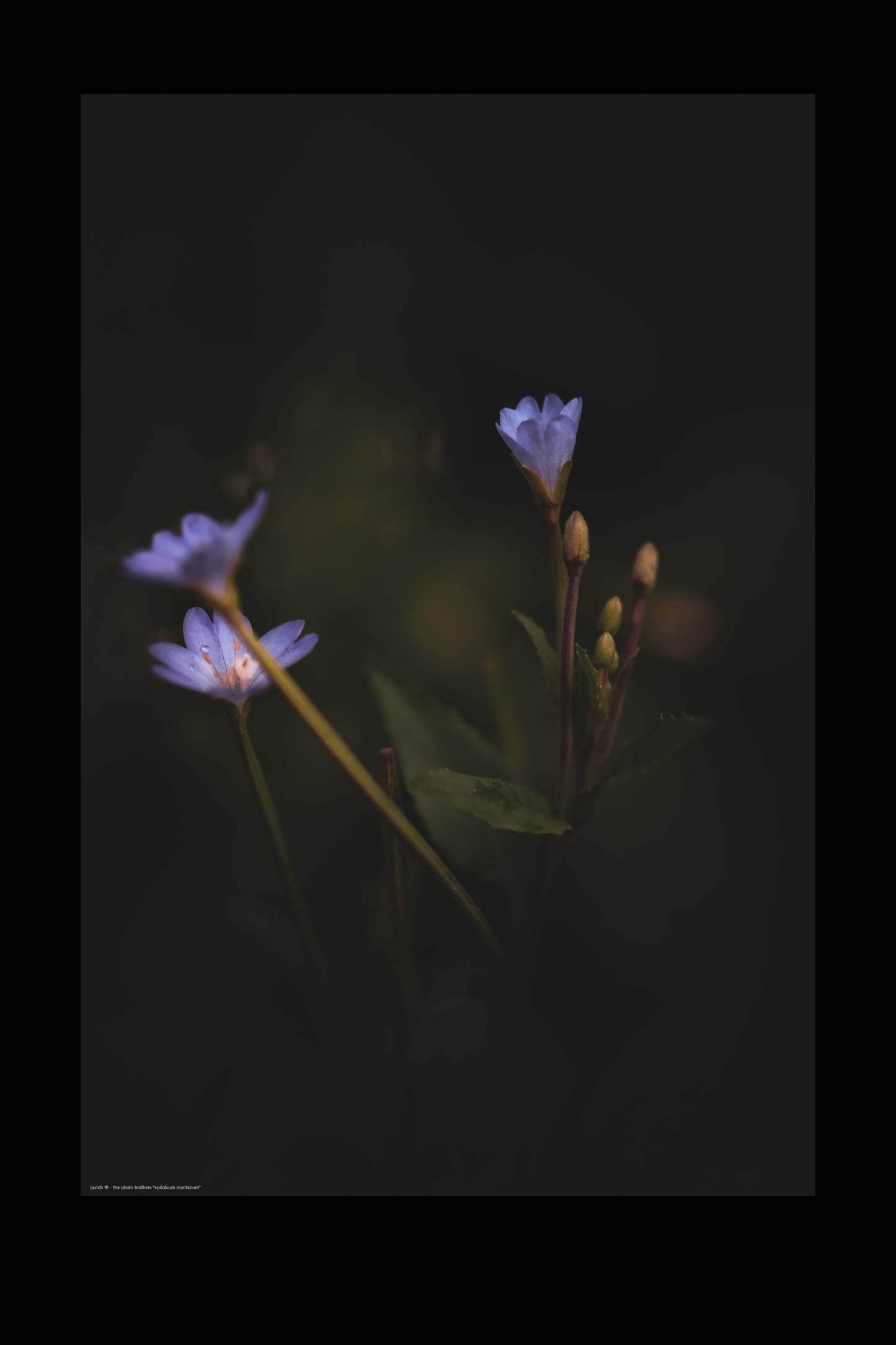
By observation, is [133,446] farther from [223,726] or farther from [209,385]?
[223,726]

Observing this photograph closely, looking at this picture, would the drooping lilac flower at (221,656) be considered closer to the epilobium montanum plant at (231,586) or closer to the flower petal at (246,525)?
the epilobium montanum plant at (231,586)

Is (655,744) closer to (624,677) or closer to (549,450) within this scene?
(624,677)

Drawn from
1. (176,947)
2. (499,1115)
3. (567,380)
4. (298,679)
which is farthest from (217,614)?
(567,380)

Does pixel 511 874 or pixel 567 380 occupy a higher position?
pixel 567 380

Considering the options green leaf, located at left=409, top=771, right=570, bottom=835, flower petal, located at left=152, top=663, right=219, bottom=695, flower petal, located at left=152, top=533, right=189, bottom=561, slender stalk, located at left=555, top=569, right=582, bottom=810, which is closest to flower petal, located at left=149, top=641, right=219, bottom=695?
flower petal, located at left=152, top=663, right=219, bottom=695

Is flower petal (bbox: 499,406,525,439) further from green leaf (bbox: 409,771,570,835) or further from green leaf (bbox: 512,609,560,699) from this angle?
green leaf (bbox: 409,771,570,835)

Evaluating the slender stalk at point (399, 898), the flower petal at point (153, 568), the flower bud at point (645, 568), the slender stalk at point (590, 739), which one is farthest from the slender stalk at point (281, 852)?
the flower bud at point (645, 568)
